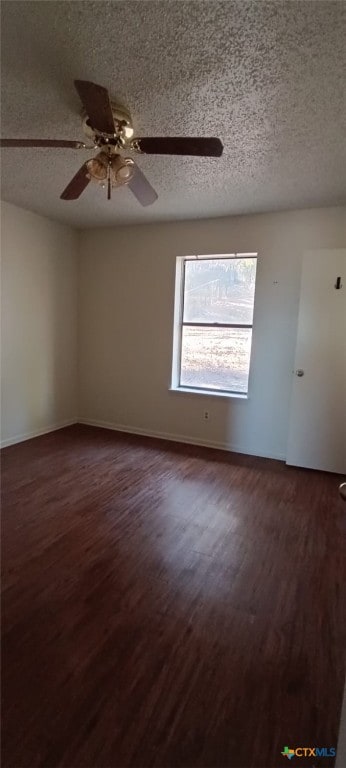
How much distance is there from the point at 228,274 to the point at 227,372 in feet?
3.72

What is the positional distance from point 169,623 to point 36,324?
3525mm

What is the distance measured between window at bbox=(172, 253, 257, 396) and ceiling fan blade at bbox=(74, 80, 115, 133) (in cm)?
240

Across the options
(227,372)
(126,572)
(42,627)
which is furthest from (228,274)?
(42,627)

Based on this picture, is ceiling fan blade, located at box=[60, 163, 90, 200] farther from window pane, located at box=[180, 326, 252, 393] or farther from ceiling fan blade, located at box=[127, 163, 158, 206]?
window pane, located at box=[180, 326, 252, 393]

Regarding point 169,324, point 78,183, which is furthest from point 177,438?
point 78,183

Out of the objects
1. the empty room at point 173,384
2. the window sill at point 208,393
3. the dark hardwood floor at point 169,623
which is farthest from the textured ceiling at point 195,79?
the dark hardwood floor at point 169,623

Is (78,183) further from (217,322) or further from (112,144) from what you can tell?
(217,322)

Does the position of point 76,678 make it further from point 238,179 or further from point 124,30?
point 238,179

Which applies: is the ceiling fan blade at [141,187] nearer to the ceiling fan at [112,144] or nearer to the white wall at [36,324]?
the ceiling fan at [112,144]

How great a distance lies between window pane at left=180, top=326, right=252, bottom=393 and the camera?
4012mm

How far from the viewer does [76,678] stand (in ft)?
4.48

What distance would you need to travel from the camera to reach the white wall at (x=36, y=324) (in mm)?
3770

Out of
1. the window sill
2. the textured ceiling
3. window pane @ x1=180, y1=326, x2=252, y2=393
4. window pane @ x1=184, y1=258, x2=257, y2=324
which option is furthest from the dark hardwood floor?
the textured ceiling

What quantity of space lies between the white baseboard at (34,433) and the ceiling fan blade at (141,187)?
9.62 ft
